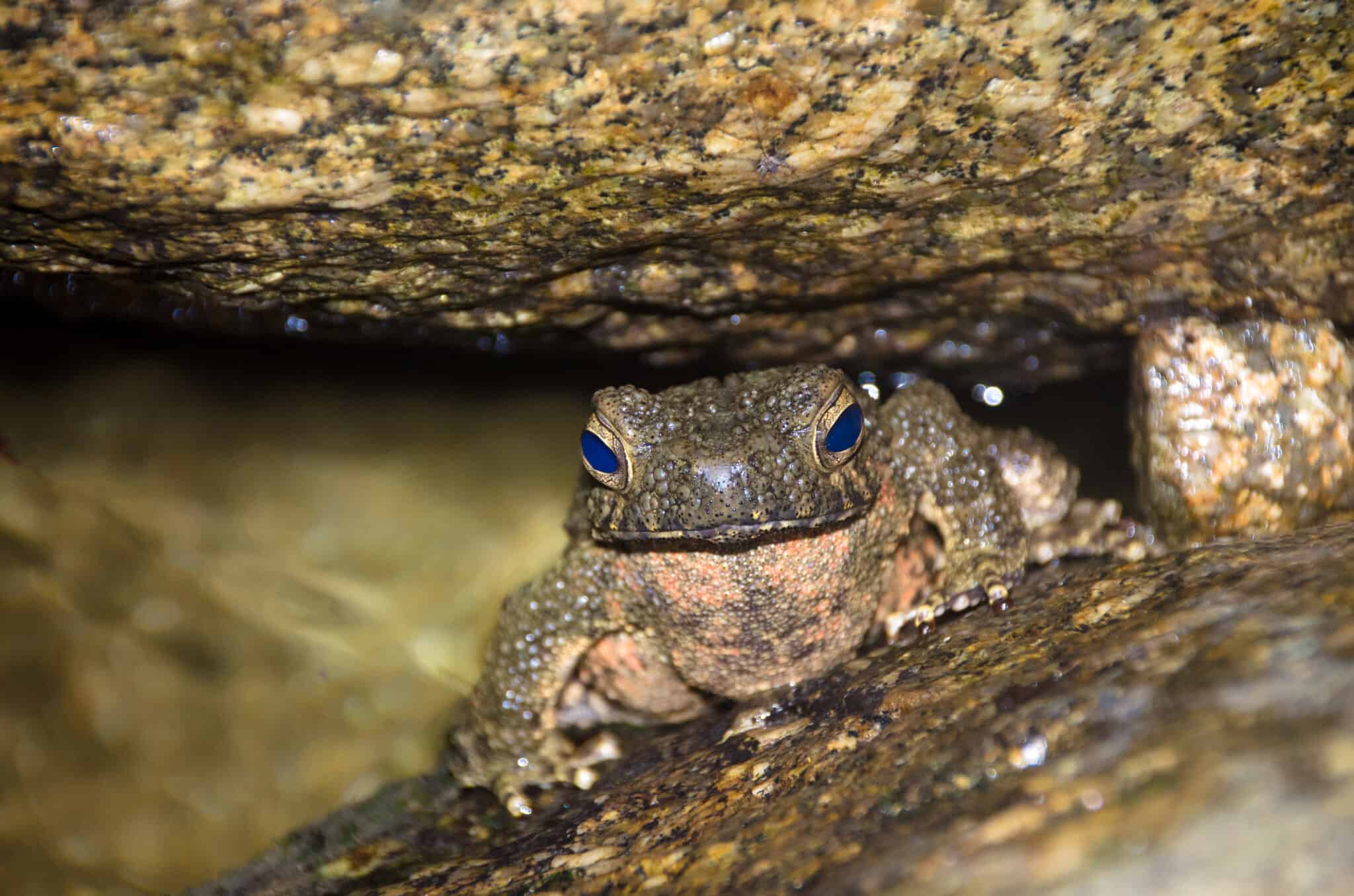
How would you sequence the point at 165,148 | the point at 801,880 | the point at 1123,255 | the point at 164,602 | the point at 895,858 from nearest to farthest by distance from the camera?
1. the point at 895,858
2. the point at 801,880
3. the point at 165,148
4. the point at 1123,255
5. the point at 164,602

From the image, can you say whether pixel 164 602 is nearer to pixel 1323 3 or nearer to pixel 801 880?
pixel 801 880

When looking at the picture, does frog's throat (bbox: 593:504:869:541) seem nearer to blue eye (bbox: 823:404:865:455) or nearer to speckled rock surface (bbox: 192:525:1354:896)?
blue eye (bbox: 823:404:865:455)

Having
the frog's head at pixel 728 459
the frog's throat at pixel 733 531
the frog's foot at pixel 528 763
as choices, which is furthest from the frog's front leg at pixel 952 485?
the frog's foot at pixel 528 763

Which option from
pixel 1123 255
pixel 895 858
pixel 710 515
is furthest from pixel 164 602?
pixel 1123 255

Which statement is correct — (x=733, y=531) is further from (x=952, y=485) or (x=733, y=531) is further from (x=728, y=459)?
(x=952, y=485)

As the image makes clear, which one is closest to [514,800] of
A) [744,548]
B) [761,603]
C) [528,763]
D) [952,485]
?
[528,763]

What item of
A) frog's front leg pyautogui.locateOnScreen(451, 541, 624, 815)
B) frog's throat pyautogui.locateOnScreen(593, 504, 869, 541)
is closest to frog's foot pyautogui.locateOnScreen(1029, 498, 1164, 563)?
frog's throat pyautogui.locateOnScreen(593, 504, 869, 541)
